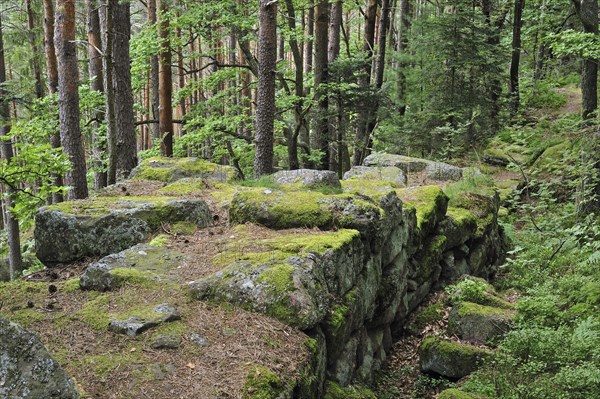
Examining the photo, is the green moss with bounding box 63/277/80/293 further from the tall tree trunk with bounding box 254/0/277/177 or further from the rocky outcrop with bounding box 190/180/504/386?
the tall tree trunk with bounding box 254/0/277/177

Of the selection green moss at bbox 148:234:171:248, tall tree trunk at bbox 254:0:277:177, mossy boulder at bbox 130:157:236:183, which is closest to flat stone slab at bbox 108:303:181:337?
green moss at bbox 148:234:171:248

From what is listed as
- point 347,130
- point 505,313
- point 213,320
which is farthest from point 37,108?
point 505,313

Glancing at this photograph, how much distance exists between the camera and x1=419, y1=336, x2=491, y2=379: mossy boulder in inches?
264

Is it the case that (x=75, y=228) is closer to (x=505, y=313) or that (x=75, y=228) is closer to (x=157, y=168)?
(x=157, y=168)

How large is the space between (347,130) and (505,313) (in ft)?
29.2

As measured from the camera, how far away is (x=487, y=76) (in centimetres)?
1583

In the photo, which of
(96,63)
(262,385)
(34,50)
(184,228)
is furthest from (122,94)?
(262,385)

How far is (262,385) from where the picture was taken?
3477 millimetres

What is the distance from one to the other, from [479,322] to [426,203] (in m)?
2.68

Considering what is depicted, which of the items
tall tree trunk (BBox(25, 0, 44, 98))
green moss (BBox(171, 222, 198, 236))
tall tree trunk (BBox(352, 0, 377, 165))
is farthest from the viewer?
tall tree trunk (BBox(25, 0, 44, 98))

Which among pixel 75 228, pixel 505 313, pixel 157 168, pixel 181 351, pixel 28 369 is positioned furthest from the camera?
pixel 157 168

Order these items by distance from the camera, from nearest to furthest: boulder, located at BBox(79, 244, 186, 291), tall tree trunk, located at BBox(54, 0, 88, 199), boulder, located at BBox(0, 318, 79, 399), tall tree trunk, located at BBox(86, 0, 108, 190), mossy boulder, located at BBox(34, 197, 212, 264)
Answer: boulder, located at BBox(0, 318, 79, 399) → boulder, located at BBox(79, 244, 186, 291) → mossy boulder, located at BBox(34, 197, 212, 264) → tall tree trunk, located at BBox(54, 0, 88, 199) → tall tree trunk, located at BBox(86, 0, 108, 190)

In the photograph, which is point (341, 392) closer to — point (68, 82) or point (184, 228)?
point (184, 228)

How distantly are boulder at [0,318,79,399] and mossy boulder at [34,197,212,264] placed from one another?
12.3 feet
